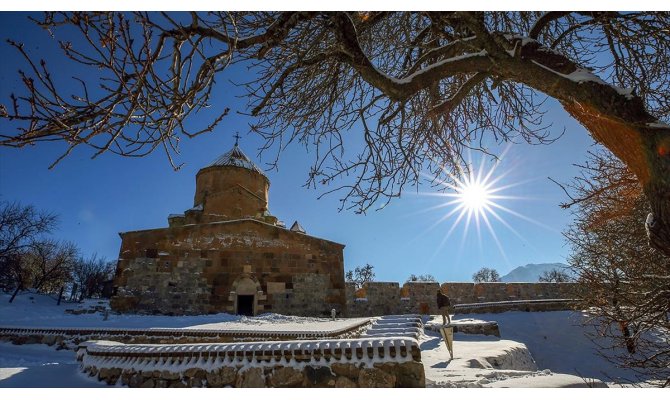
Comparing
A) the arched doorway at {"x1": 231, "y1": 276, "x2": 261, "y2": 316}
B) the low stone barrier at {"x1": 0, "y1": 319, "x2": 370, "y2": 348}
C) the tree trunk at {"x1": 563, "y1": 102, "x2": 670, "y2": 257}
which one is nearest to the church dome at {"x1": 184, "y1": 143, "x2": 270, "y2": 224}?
the arched doorway at {"x1": 231, "y1": 276, "x2": 261, "y2": 316}

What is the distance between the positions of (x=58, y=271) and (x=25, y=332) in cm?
1488

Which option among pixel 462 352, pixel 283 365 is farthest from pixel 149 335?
pixel 462 352

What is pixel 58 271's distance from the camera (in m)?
20.7

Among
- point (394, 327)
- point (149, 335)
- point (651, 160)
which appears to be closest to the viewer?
point (651, 160)

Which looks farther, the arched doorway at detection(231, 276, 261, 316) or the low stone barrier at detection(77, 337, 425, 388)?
the arched doorway at detection(231, 276, 261, 316)

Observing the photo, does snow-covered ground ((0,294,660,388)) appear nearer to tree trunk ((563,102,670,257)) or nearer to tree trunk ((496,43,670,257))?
tree trunk ((563,102,670,257))

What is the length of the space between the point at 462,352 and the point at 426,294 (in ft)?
33.3

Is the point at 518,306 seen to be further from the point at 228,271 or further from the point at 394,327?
the point at 228,271

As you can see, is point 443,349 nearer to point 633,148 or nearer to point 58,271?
point 633,148

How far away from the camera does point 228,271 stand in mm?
13812

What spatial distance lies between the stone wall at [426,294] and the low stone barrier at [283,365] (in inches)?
524

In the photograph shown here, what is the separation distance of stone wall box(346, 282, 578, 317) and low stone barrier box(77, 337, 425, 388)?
13305 millimetres

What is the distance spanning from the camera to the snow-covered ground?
445cm
